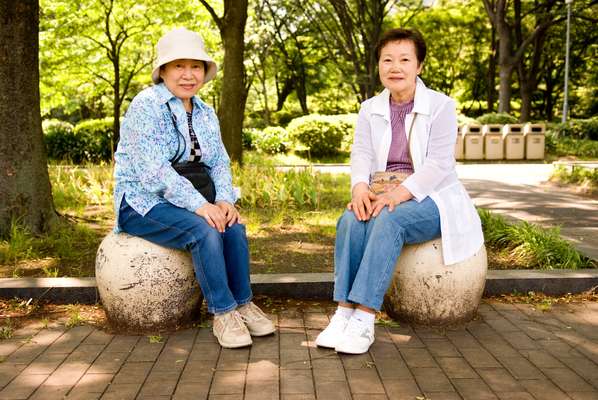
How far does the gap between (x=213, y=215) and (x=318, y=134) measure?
50.6 feet

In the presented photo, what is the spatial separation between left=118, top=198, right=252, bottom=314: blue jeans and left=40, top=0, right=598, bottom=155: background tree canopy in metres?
6.25

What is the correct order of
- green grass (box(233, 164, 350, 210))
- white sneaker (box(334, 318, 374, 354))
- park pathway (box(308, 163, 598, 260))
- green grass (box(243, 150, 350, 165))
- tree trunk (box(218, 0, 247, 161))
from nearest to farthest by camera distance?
white sneaker (box(334, 318, 374, 354))
park pathway (box(308, 163, 598, 260))
green grass (box(233, 164, 350, 210))
tree trunk (box(218, 0, 247, 161))
green grass (box(243, 150, 350, 165))

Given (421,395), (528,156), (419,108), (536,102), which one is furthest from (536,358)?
(536,102)

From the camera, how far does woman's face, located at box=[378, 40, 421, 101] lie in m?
3.79

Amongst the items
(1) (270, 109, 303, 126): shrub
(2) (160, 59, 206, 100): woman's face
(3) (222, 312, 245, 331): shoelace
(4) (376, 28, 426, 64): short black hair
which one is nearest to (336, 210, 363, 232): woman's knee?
(3) (222, 312, 245, 331): shoelace

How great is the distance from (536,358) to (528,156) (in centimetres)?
1622

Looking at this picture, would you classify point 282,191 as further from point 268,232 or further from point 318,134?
point 318,134

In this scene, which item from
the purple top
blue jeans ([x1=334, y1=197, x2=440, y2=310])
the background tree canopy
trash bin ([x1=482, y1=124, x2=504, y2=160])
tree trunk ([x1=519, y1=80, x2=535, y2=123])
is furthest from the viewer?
tree trunk ([x1=519, y1=80, x2=535, y2=123])

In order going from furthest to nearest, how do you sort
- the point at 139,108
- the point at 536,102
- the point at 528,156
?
1. the point at 536,102
2. the point at 528,156
3. the point at 139,108

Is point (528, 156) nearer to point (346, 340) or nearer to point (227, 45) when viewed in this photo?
point (227, 45)

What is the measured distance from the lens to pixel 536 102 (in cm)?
4003

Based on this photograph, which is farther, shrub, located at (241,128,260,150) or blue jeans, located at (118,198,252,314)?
shrub, located at (241,128,260,150)

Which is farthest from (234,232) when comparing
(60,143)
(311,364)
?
(60,143)

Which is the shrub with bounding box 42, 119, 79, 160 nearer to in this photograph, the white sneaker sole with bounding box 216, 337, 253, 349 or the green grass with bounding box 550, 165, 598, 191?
the green grass with bounding box 550, 165, 598, 191
